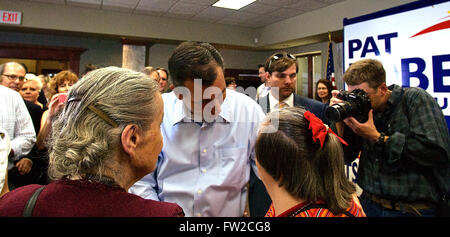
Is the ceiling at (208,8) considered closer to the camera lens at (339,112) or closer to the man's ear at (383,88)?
the man's ear at (383,88)

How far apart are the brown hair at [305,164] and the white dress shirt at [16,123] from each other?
1.89m

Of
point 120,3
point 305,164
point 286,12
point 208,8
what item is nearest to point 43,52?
point 120,3

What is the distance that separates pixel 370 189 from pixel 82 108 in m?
1.43

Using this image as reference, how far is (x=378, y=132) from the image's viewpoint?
1.48 metres

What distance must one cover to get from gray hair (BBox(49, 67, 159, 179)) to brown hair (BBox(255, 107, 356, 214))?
472 mm

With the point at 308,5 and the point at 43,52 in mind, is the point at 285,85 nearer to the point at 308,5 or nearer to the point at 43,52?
the point at 308,5

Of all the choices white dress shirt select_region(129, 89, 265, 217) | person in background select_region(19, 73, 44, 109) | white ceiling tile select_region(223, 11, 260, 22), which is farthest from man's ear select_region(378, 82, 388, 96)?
white ceiling tile select_region(223, 11, 260, 22)

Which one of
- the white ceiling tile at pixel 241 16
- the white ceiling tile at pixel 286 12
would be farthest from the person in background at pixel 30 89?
the white ceiling tile at pixel 286 12

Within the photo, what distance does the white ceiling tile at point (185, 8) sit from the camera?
548 cm

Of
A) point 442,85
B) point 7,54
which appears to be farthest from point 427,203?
Answer: point 7,54

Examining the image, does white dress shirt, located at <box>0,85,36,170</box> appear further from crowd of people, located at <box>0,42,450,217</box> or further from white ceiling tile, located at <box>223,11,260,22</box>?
white ceiling tile, located at <box>223,11,260,22</box>

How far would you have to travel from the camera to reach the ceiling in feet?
17.4

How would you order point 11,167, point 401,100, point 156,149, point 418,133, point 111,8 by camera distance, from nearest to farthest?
point 156,149 < point 418,133 < point 401,100 < point 11,167 < point 111,8
